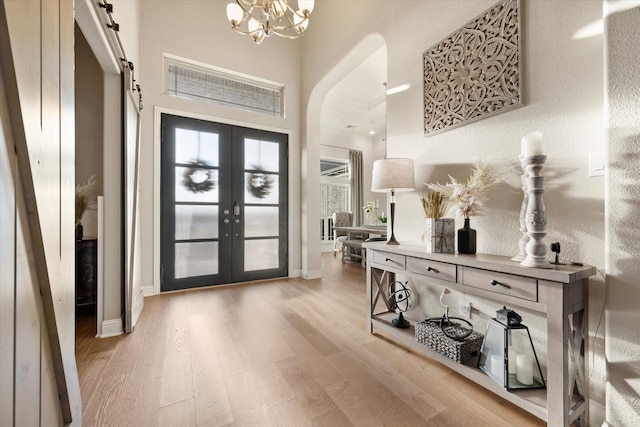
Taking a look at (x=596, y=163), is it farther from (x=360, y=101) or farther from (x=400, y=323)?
(x=360, y=101)

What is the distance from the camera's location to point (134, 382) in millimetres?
1531

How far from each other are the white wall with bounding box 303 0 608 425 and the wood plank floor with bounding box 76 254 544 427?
0.63 meters

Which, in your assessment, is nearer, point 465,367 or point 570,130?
point 570,130

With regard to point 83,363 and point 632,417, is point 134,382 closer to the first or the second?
point 83,363

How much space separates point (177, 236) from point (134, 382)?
6.84ft

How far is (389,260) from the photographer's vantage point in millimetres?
2018

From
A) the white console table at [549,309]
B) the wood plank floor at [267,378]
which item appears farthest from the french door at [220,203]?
the white console table at [549,309]

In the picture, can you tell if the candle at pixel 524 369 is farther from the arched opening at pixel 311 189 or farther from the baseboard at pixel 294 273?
the baseboard at pixel 294 273

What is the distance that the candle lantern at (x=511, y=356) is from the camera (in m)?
1.33

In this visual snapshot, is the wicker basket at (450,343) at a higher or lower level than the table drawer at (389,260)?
lower

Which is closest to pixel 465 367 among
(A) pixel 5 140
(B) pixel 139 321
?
(A) pixel 5 140

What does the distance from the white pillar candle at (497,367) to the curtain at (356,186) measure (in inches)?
242

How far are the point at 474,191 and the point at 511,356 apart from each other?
2.94ft

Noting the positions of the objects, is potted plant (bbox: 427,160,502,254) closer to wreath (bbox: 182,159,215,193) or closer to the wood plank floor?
the wood plank floor
